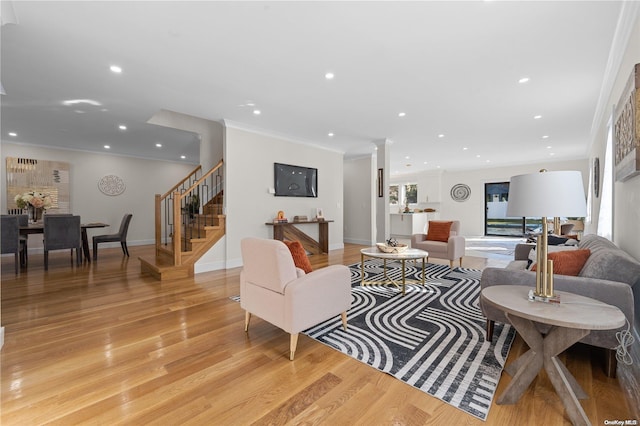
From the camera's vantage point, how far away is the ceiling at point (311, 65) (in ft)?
7.25

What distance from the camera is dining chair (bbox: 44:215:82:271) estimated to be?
4668 millimetres

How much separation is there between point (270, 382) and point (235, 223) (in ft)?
12.0

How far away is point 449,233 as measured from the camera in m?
5.05

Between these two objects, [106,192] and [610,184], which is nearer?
[610,184]

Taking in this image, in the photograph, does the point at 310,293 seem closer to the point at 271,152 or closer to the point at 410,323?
the point at 410,323

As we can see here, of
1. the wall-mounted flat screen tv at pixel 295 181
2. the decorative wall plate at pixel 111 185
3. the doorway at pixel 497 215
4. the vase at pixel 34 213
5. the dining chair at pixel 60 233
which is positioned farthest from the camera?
the doorway at pixel 497 215

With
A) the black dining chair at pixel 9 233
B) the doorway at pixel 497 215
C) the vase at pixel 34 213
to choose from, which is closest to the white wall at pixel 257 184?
the black dining chair at pixel 9 233

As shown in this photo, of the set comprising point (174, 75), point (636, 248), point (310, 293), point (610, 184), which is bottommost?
point (310, 293)

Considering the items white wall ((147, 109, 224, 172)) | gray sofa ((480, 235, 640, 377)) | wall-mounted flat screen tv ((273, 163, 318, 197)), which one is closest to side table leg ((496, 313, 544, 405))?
gray sofa ((480, 235, 640, 377))

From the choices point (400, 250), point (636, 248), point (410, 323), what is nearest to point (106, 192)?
point (400, 250)

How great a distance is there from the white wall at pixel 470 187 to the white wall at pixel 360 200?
440 cm

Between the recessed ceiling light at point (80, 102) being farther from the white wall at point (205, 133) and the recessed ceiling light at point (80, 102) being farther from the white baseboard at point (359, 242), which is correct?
the white baseboard at point (359, 242)

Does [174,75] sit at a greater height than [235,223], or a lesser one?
greater

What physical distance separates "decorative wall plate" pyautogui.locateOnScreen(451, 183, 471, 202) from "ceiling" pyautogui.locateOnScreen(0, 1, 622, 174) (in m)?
5.22
